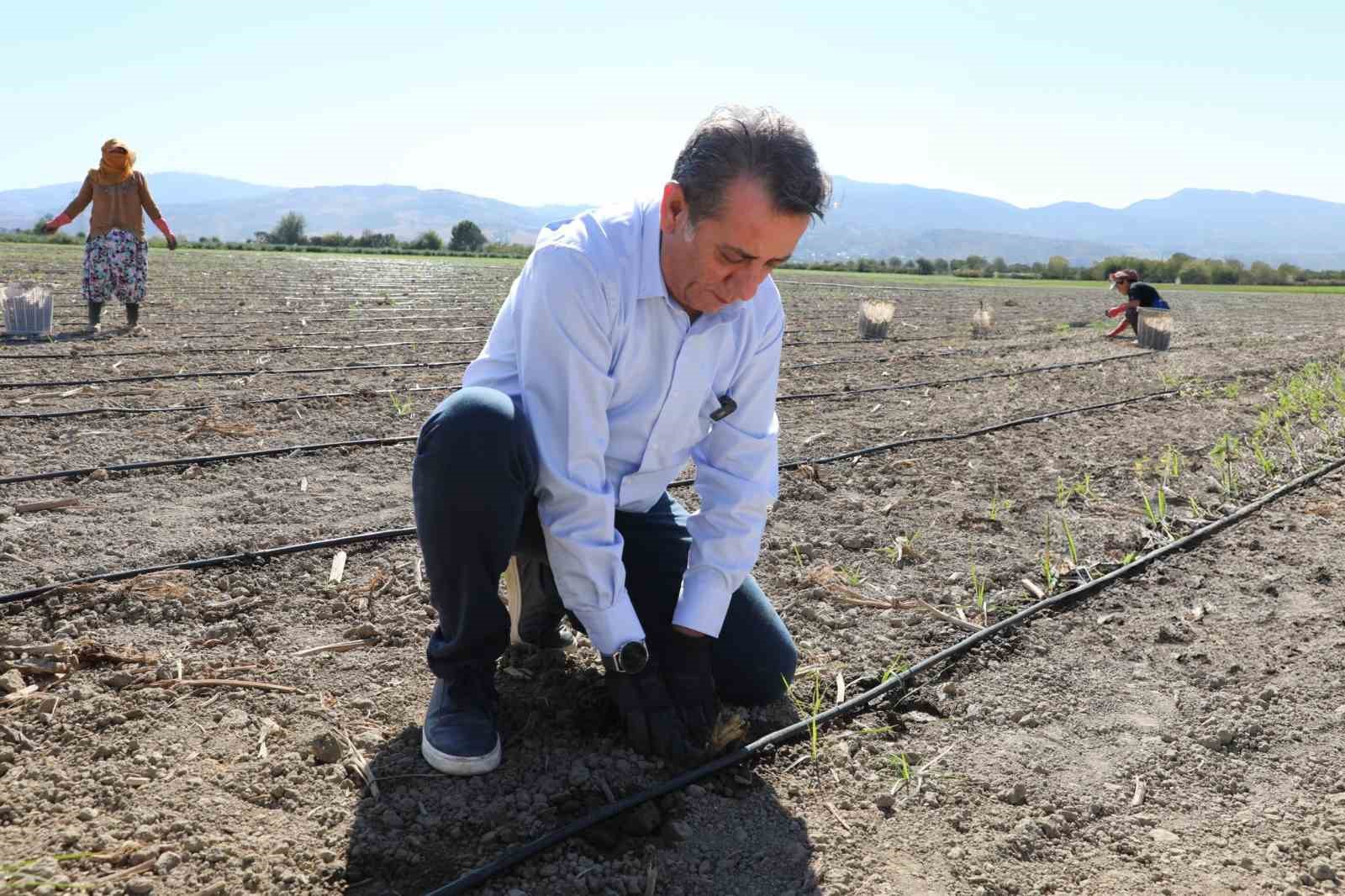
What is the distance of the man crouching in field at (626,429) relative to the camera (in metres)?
1.69

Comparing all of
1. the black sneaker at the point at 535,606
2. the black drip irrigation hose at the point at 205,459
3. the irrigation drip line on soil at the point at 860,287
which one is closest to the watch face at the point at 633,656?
the black sneaker at the point at 535,606

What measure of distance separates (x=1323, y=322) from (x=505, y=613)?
15077 mm

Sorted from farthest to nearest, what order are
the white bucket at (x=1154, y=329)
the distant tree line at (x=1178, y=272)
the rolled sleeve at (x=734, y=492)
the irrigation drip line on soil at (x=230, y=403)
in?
the distant tree line at (x=1178, y=272) < the white bucket at (x=1154, y=329) < the irrigation drip line on soil at (x=230, y=403) < the rolled sleeve at (x=734, y=492)

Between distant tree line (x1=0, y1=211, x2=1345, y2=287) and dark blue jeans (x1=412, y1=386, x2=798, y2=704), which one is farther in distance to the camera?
distant tree line (x1=0, y1=211, x2=1345, y2=287)

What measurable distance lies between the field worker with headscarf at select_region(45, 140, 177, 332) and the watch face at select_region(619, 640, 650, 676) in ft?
21.8

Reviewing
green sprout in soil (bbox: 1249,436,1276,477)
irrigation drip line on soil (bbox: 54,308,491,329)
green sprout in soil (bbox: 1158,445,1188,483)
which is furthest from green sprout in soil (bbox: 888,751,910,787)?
irrigation drip line on soil (bbox: 54,308,491,329)

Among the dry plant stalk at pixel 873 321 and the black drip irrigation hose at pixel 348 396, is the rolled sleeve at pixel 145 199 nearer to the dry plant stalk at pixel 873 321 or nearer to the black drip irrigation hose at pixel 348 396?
the black drip irrigation hose at pixel 348 396

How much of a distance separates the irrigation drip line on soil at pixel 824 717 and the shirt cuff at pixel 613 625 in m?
0.28

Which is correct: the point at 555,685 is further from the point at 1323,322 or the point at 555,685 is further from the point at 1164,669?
the point at 1323,322

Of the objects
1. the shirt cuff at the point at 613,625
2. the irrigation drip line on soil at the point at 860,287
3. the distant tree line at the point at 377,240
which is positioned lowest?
the shirt cuff at the point at 613,625

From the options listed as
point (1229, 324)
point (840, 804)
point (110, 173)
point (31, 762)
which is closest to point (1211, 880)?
point (840, 804)

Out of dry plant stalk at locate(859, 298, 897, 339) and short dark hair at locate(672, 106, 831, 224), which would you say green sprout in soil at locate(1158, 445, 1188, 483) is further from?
dry plant stalk at locate(859, 298, 897, 339)

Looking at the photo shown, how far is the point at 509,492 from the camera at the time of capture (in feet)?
5.78

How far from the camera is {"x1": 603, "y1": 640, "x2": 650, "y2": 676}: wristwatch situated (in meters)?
1.82
